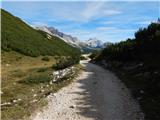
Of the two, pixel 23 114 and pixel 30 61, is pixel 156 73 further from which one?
pixel 30 61

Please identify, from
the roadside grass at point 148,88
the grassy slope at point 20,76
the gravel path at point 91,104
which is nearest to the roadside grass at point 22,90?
the grassy slope at point 20,76

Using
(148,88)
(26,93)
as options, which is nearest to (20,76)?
(26,93)

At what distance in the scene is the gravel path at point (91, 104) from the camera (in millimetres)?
18609

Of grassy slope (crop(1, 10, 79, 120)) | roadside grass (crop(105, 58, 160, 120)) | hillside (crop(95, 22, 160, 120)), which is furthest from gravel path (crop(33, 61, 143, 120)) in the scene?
grassy slope (crop(1, 10, 79, 120))

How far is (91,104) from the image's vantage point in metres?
21.3

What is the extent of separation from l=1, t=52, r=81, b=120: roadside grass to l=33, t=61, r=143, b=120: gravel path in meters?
0.86

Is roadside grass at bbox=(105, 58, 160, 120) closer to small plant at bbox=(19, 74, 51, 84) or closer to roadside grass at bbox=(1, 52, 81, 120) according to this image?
roadside grass at bbox=(1, 52, 81, 120)

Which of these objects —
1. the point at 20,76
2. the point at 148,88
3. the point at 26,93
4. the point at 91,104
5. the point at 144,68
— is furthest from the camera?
the point at 20,76

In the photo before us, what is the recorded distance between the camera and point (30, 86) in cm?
3250

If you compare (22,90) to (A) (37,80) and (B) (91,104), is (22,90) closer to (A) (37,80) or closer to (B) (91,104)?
(A) (37,80)

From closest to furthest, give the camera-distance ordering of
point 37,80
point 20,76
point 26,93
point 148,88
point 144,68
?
point 148,88 → point 26,93 → point 144,68 → point 37,80 → point 20,76

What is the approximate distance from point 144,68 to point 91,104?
41.1ft

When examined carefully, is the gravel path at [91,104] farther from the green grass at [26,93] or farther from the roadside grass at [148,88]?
the green grass at [26,93]

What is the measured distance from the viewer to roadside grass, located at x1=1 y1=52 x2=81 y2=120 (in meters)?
19.8
